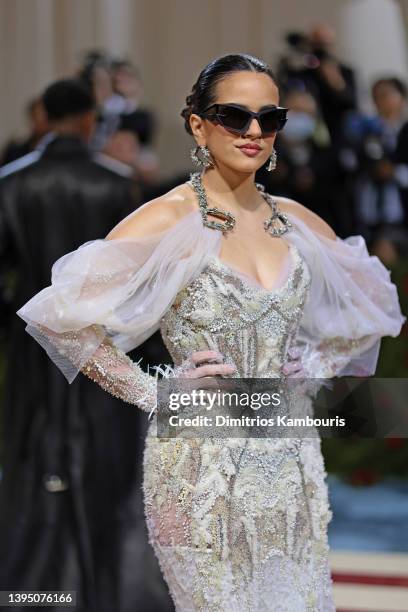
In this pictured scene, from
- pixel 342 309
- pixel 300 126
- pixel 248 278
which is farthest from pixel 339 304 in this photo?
pixel 300 126

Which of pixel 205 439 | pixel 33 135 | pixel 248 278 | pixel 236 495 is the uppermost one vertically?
pixel 33 135

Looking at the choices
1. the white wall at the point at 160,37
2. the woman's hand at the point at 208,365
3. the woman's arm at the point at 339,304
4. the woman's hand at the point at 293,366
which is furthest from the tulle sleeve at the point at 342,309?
the white wall at the point at 160,37

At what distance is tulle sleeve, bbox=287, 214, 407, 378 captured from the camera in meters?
3.49

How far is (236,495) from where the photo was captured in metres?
3.13

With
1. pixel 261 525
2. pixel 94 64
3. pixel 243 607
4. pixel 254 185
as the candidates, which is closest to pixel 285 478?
pixel 261 525

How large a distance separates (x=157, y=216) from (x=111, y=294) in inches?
9.3

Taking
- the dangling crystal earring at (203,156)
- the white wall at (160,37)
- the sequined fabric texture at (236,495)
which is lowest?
the sequined fabric texture at (236,495)

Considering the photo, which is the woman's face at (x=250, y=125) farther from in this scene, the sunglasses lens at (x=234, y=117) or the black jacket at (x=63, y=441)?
the black jacket at (x=63, y=441)

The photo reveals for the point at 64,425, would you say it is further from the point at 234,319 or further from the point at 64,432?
the point at 234,319

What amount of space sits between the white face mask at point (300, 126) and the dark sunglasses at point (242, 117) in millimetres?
3839

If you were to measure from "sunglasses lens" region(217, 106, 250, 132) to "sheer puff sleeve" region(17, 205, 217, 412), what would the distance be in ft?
0.83

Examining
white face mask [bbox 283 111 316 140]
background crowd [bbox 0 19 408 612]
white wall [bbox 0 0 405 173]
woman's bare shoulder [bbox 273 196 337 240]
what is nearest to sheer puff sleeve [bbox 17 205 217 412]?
woman's bare shoulder [bbox 273 196 337 240]

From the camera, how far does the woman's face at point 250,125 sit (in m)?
3.16

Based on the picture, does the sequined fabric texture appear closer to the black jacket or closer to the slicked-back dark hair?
the slicked-back dark hair
